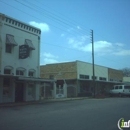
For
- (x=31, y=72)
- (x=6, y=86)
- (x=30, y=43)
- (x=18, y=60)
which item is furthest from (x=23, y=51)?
(x=6, y=86)

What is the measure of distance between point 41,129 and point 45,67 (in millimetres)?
34099

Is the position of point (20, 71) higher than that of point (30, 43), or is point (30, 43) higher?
point (30, 43)

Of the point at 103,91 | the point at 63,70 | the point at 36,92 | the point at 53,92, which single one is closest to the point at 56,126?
the point at 36,92

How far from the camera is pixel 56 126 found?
31.4ft

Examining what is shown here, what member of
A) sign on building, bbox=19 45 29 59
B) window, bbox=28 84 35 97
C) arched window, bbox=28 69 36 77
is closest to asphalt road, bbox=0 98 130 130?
sign on building, bbox=19 45 29 59

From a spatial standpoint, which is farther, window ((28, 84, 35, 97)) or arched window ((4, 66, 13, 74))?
window ((28, 84, 35, 97))

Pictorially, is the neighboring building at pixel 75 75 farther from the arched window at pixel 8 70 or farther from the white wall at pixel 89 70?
the arched window at pixel 8 70

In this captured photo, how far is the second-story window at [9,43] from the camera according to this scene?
23658 mm

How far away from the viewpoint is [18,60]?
25141 millimetres

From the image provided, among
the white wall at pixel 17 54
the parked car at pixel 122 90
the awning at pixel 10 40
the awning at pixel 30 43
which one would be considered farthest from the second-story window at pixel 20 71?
the parked car at pixel 122 90

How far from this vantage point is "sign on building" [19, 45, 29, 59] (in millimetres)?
24203

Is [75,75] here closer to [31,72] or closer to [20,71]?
[31,72]

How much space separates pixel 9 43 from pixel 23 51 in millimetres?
1741

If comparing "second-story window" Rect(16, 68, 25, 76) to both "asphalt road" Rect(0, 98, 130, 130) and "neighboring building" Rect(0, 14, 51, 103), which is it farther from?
"asphalt road" Rect(0, 98, 130, 130)
